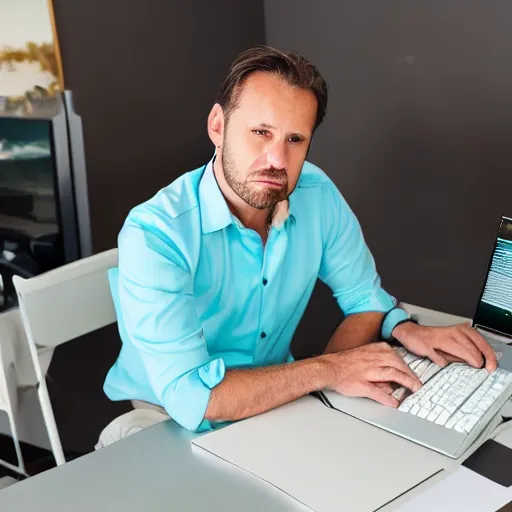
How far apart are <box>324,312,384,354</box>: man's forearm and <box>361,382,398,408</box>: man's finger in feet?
0.94

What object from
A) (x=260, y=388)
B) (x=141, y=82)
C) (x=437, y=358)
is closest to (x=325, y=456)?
(x=260, y=388)

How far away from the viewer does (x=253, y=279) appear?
1.29m

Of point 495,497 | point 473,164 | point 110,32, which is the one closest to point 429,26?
point 473,164

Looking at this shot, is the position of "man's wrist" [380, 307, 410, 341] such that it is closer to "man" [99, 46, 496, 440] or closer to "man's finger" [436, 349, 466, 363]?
"man" [99, 46, 496, 440]

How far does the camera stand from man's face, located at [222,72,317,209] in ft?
3.82

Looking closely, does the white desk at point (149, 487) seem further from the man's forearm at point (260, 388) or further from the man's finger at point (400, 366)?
the man's finger at point (400, 366)

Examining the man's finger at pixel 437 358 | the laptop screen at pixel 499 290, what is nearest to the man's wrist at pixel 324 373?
the man's finger at pixel 437 358

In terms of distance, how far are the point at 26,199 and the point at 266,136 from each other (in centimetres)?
67

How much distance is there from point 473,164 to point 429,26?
0.37m

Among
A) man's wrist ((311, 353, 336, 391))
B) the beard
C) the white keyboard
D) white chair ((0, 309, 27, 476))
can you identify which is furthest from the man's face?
white chair ((0, 309, 27, 476))

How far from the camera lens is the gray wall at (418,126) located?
5.22ft

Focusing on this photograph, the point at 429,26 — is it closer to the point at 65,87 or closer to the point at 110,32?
the point at 110,32

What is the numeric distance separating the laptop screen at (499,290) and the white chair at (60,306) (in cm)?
80

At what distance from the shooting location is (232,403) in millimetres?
1033
